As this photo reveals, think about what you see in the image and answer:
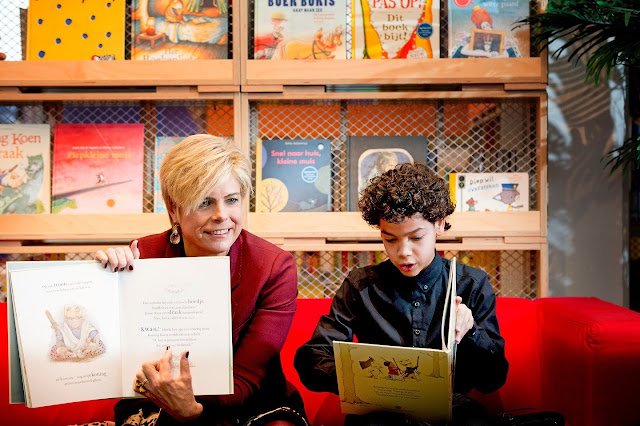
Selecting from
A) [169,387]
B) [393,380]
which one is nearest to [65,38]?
[169,387]

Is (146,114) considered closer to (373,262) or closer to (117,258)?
(373,262)

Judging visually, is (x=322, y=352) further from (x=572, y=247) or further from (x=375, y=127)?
(x=572, y=247)

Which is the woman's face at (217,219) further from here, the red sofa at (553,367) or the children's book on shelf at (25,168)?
the children's book on shelf at (25,168)

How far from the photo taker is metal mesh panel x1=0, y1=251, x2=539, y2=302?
240 centimetres

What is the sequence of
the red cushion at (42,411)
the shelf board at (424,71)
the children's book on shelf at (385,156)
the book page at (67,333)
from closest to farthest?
the book page at (67,333) < the red cushion at (42,411) < the shelf board at (424,71) < the children's book on shelf at (385,156)

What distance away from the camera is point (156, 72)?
2260 mm

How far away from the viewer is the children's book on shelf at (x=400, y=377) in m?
1.14

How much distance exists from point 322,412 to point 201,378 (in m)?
0.63

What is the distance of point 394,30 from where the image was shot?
2.31 meters

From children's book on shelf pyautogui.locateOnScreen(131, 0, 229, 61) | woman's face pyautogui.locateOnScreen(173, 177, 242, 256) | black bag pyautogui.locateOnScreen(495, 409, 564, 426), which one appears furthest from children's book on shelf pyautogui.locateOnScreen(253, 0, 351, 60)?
black bag pyautogui.locateOnScreen(495, 409, 564, 426)

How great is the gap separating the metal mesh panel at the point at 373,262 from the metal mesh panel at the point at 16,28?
89 centimetres

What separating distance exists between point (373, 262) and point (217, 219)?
1.16 m

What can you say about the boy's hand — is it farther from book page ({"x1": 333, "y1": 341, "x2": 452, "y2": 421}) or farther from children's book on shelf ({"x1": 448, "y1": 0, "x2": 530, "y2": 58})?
children's book on shelf ({"x1": 448, "y1": 0, "x2": 530, "y2": 58})

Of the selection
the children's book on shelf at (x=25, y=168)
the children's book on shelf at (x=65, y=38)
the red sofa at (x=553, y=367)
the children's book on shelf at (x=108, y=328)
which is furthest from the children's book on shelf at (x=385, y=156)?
the children's book on shelf at (x=25, y=168)
